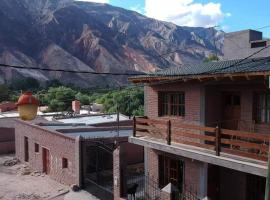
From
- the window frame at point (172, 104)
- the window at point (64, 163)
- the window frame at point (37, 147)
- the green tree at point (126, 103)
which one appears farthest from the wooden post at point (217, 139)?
the green tree at point (126, 103)

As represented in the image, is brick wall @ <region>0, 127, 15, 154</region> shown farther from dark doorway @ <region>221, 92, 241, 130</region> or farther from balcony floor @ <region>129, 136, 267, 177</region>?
dark doorway @ <region>221, 92, 241, 130</region>

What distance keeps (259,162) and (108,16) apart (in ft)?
629

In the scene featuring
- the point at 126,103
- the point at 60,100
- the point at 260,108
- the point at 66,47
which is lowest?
the point at 126,103

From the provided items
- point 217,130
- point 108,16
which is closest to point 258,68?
point 217,130

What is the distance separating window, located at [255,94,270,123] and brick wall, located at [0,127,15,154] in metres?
28.1

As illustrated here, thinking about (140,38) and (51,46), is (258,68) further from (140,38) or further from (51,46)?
(140,38)

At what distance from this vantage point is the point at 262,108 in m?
12.1

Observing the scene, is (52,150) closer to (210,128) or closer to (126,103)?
(210,128)

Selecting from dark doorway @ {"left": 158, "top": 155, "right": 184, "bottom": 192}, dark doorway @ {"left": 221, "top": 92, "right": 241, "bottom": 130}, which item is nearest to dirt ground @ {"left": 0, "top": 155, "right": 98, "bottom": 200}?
dark doorway @ {"left": 158, "top": 155, "right": 184, "bottom": 192}

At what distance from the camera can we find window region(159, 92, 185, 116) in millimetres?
14555

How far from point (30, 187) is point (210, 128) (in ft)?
49.3

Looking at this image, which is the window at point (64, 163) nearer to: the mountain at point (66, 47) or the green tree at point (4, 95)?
the green tree at point (4, 95)

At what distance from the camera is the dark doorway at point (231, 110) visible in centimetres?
1296

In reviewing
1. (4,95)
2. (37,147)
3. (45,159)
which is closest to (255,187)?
(45,159)
